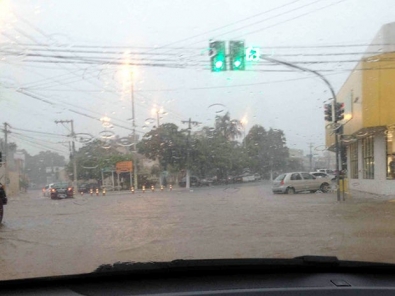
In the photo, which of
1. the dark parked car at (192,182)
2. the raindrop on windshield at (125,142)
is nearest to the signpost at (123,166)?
the raindrop on windshield at (125,142)

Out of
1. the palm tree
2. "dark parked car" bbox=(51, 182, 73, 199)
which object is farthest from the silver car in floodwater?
"dark parked car" bbox=(51, 182, 73, 199)

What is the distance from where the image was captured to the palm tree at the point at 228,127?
12547 millimetres

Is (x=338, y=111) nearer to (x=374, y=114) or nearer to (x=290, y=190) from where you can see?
(x=374, y=114)

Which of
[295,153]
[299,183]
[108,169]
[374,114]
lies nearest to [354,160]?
[374,114]

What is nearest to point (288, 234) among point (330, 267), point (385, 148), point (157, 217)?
point (157, 217)

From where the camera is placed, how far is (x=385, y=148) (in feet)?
75.8

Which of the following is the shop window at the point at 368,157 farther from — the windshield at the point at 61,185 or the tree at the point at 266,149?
the windshield at the point at 61,185

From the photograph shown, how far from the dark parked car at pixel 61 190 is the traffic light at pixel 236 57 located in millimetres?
7400

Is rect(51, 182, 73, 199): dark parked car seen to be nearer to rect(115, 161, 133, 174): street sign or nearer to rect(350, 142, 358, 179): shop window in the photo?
rect(115, 161, 133, 174): street sign

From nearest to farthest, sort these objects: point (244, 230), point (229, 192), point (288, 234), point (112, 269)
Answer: point (112, 269) → point (288, 234) → point (244, 230) → point (229, 192)

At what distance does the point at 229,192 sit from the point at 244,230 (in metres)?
7.26

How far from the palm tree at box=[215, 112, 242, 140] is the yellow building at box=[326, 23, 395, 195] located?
8342 mm

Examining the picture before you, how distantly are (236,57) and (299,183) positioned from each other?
10960 millimetres

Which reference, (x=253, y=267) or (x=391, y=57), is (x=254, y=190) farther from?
(x=253, y=267)
